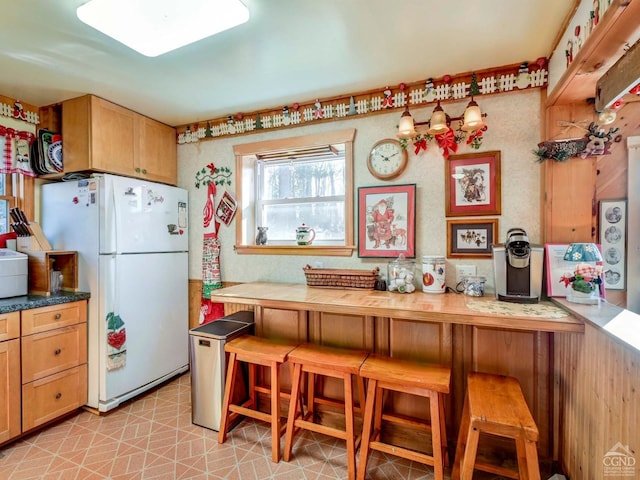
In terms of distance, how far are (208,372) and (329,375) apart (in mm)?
916

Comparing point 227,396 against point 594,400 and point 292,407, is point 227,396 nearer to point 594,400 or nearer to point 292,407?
point 292,407

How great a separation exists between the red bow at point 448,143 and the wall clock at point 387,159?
251mm

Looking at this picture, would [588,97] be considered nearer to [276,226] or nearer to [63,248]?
[276,226]

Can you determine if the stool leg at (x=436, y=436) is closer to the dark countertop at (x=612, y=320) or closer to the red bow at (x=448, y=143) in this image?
the dark countertop at (x=612, y=320)

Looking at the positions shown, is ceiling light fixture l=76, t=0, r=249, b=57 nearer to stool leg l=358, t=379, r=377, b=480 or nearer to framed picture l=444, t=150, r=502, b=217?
framed picture l=444, t=150, r=502, b=217

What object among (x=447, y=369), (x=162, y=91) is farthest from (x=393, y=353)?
(x=162, y=91)

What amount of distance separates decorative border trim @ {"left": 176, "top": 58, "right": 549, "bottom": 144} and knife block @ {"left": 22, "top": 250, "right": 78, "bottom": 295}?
1.45 meters

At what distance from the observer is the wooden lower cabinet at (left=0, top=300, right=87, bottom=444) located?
1.97m

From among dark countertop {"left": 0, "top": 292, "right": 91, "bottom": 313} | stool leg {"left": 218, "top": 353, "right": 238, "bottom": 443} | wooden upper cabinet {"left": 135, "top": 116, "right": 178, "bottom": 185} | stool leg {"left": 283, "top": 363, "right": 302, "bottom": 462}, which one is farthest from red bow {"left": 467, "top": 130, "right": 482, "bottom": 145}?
dark countertop {"left": 0, "top": 292, "right": 91, "bottom": 313}

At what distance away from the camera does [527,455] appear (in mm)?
1316

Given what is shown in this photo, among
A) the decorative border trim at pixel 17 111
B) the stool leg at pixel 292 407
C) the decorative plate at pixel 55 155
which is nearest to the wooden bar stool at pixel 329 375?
the stool leg at pixel 292 407

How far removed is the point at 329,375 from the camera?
179 centimetres

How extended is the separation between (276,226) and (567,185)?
2170 mm

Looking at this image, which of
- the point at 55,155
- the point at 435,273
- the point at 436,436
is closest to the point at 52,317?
the point at 55,155
